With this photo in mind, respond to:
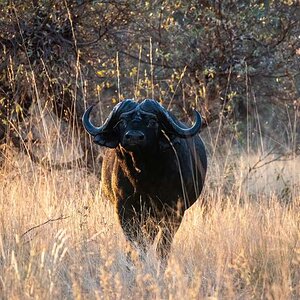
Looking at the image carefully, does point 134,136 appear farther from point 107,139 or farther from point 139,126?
point 107,139

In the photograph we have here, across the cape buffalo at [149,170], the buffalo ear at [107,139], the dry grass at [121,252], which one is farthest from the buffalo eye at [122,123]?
the dry grass at [121,252]

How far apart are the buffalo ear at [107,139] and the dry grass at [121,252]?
0.59 metres

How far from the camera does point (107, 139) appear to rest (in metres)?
5.66

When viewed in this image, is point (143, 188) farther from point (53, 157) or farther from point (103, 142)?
point (53, 157)

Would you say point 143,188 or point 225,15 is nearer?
point 143,188

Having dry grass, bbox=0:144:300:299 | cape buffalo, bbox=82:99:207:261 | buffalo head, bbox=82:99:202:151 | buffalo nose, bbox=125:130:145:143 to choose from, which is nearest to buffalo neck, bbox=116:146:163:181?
cape buffalo, bbox=82:99:207:261

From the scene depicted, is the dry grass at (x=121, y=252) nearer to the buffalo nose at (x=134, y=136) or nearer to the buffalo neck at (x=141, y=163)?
the buffalo neck at (x=141, y=163)

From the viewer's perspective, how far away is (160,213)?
591cm

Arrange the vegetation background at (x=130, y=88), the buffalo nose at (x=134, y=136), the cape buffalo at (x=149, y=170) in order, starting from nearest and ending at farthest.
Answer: the buffalo nose at (x=134, y=136) → the cape buffalo at (x=149, y=170) → the vegetation background at (x=130, y=88)

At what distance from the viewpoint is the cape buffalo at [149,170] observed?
5582 mm

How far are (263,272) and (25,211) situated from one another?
2062 millimetres

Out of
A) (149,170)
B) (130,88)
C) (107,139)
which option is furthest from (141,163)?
(130,88)

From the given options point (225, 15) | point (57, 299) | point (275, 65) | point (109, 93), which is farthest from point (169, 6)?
point (57, 299)

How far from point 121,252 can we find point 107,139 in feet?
2.56
